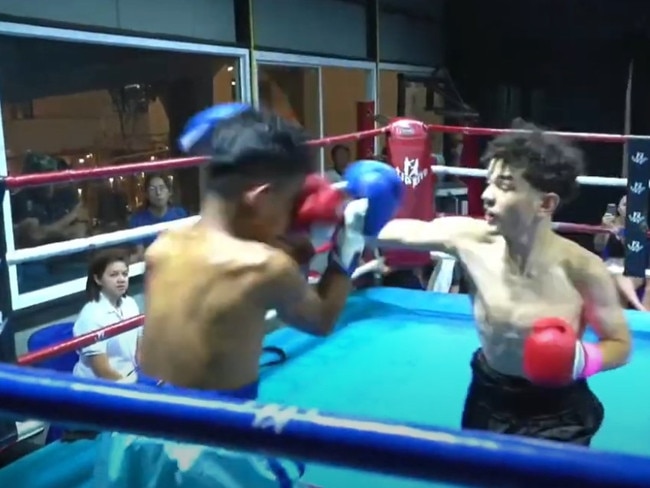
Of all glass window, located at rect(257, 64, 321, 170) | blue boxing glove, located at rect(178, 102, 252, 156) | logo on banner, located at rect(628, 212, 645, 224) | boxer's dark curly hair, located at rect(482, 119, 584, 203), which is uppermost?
glass window, located at rect(257, 64, 321, 170)

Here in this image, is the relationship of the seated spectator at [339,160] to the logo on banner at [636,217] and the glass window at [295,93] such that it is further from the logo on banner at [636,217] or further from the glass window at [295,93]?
the logo on banner at [636,217]

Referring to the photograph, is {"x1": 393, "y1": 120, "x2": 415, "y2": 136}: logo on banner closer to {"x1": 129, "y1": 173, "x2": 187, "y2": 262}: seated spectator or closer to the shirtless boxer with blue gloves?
{"x1": 129, "y1": 173, "x2": 187, "y2": 262}: seated spectator

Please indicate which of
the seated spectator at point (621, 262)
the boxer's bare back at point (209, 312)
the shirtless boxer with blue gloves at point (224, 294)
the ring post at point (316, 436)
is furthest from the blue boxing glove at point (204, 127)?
the seated spectator at point (621, 262)

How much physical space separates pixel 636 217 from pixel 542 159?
5.05 feet

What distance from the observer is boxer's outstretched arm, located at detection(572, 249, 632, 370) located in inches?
58.8

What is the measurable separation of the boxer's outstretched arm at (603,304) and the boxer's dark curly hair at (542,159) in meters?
0.14

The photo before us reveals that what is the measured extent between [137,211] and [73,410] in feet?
9.99

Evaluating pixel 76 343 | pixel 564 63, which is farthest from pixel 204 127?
pixel 564 63

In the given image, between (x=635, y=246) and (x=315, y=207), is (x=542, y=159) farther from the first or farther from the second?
(x=635, y=246)

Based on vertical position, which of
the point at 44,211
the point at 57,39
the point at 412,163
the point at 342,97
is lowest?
the point at 44,211

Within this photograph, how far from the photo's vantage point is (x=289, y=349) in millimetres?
2807

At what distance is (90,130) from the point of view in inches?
131

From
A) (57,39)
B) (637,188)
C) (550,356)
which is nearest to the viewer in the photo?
(550,356)

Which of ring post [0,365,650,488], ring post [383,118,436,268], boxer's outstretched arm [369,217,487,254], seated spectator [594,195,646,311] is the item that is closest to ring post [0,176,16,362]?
boxer's outstretched arm [369,217,487,254]
